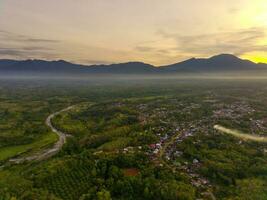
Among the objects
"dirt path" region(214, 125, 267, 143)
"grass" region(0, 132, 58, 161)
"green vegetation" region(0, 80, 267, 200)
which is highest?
"dirt path" region(214, 125, 267, 143)

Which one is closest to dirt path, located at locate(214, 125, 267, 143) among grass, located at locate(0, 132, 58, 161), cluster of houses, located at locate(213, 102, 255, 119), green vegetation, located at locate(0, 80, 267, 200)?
green vegetation, located at locate(0, 80, 267, 200)

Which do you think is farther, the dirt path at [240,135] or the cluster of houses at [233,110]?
the cluster of houses at [233,110]

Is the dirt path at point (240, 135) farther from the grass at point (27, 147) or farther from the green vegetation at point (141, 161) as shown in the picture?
the grass at point (27, 147)

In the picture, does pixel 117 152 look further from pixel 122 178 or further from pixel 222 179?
pixel 222 179

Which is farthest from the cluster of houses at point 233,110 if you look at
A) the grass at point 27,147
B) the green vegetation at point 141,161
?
the grass at point 27,147

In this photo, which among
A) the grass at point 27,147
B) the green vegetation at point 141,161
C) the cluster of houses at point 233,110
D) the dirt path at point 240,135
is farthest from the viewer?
the cluster of houses at point 233,110

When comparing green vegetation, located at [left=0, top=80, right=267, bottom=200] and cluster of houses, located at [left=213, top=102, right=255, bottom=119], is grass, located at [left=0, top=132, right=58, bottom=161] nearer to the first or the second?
green vegetation, located at [left=0, top=80, right=267, bottom=200]

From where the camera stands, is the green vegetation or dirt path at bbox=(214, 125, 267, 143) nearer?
the green vegetation

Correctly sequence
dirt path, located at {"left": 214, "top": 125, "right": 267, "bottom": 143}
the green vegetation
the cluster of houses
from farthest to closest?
the cluster of houses
dirt path, located at {"left": 214, "top": 125, "right": 267, "bottom": 143}
the green vegetation
